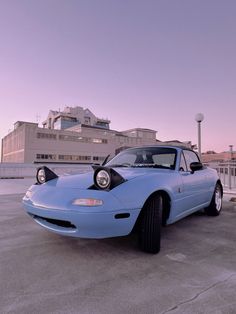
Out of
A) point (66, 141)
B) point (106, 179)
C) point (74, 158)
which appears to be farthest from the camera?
point (74, 158)

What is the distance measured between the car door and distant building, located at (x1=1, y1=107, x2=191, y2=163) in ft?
158

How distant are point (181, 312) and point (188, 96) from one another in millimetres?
15204

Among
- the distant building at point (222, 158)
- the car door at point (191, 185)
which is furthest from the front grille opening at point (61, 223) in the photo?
the distant building at point (222, 158)

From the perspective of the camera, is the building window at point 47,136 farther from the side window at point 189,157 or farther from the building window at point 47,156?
the side window at point 189,157

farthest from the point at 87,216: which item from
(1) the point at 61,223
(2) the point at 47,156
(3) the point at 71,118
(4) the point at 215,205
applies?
(3) the point at 71,118

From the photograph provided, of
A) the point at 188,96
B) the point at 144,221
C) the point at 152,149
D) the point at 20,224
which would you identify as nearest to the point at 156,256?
the point at 144,221

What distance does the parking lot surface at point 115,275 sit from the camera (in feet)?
5.33

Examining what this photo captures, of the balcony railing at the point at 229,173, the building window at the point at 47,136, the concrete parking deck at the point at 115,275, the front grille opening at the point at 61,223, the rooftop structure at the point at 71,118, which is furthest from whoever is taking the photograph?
the rooftop structure at the point at 71,118

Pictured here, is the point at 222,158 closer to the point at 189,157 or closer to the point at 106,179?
the point at 189,157

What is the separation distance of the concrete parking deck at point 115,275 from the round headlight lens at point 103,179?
79 centimetres

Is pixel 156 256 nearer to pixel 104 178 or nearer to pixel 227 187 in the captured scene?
pixel 104 178

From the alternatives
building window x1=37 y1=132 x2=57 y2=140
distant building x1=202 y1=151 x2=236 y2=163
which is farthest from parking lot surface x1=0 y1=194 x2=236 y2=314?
building window x1=37 y1=132 x2=57 y2=140

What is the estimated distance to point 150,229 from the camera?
253cm

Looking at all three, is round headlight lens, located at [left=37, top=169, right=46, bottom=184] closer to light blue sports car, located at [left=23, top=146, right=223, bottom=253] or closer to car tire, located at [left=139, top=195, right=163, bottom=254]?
light blue sports car, located at [left=23, top=146, right=223, bottom=253]
